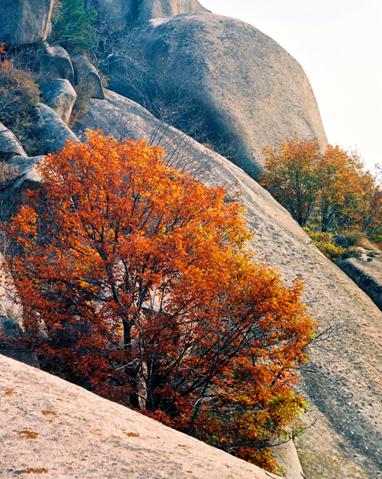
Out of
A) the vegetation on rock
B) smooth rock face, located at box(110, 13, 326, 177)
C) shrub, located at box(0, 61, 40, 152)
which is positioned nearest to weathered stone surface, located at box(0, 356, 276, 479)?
shrub, located at box(0, 61, 40, 152)

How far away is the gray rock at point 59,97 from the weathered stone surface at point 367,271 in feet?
68.7

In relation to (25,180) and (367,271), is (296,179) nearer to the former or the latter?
(367,271)

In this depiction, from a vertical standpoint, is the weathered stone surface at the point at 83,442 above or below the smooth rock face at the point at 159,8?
below

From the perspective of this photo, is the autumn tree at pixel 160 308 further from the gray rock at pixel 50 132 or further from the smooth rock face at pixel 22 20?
the smooth rock face at pixel 22 20

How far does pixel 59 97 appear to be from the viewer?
2853 centimetres

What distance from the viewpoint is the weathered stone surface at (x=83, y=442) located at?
16.3 feet

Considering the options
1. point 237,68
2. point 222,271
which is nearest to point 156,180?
point 222,271

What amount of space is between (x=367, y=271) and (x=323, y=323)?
9.48 m

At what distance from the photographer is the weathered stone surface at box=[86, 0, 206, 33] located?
165 feet

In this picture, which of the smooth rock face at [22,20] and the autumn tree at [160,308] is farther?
the smooth rock face at [22,20]

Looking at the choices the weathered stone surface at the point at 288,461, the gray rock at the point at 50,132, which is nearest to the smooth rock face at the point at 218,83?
the gray rock at the point at 50,132

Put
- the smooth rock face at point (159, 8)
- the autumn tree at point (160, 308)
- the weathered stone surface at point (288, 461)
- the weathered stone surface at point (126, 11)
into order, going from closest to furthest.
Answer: the autumn tree at point (160, 308) → the weathered stone surface at point (288, 461) → the weathered stone surface at point (126, 11) → the smooth rock face at point (159, 8)

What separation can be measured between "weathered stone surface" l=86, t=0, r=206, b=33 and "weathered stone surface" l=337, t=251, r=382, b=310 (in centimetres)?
3489

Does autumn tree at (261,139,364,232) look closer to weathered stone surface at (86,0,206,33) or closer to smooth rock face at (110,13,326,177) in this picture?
smooth rock face at (110,13,326,177)
